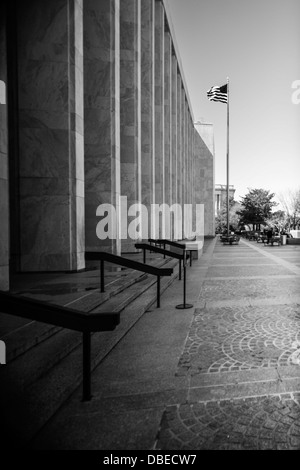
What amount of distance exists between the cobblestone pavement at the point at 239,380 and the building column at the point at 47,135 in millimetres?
4647

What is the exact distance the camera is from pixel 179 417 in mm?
2479

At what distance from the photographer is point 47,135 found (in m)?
8.12

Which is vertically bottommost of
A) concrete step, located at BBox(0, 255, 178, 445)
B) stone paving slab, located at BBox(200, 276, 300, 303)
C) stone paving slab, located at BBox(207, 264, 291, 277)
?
stone paving slab, located at BBox(207, 264, 291, 277)

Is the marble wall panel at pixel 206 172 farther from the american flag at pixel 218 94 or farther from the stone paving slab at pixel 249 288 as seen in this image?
the stone paving slab at pixel 249 288

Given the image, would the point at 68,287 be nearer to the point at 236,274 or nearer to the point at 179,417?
the point at 179,417

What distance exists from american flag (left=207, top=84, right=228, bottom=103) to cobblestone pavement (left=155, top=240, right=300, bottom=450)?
3122 centimetres

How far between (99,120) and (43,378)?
9.78 meters

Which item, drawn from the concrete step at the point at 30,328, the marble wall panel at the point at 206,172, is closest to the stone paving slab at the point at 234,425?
the concrete step at the point at 30,328

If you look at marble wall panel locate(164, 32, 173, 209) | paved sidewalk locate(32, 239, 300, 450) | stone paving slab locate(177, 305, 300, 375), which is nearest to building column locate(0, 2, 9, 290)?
paved sidewalk locate(32, 239, 300, 450)

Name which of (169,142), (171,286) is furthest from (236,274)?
(169,142)

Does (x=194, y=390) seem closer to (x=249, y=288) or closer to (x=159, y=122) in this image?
(x=249, y=288)

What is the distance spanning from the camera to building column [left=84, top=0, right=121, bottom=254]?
1066 centimetres

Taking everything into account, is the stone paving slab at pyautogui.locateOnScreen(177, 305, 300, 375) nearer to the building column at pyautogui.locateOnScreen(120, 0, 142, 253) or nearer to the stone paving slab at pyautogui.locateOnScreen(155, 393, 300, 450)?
the stone paving slab at pyautogui.locateOnScreen(155, 393, 300, 450)
